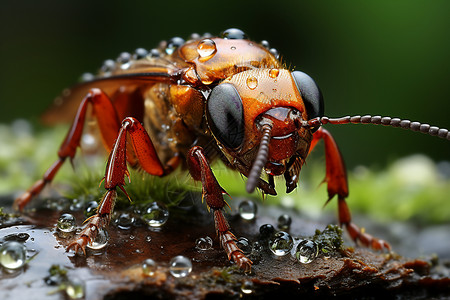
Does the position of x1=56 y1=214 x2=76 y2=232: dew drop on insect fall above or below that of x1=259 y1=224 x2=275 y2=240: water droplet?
above

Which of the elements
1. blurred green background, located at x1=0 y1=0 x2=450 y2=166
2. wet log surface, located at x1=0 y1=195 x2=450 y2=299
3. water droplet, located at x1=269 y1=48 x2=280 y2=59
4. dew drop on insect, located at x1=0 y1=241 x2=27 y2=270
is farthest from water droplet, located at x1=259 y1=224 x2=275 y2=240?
blurred green background, located at x1=0 y1=0 x2=450 y2=166

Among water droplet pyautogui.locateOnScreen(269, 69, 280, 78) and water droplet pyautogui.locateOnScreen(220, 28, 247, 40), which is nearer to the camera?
water droplet pyautogui.locateOnScreen(269, 69, 280, 78)

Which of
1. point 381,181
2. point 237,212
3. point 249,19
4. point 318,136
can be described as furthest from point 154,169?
point 249,19

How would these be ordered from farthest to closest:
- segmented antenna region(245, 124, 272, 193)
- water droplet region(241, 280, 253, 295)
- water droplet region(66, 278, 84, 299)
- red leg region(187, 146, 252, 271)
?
red leg region(187, 146, 252, 271) → water droplet region(241, 280, 253, 295) → segmented antenna region(245, 124, 272, 193) → water droplet region(66, 278, 84, 299)

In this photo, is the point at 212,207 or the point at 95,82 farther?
the point at 95,82

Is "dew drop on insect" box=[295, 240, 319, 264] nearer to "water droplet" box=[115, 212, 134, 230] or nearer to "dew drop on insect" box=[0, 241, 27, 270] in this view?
"water droplet" box=[115, 212, 134, 230]

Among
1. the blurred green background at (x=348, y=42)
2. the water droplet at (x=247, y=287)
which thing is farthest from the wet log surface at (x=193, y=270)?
the blurred green background at (x=348, y=42)

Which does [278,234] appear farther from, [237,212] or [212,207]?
[237,212]
